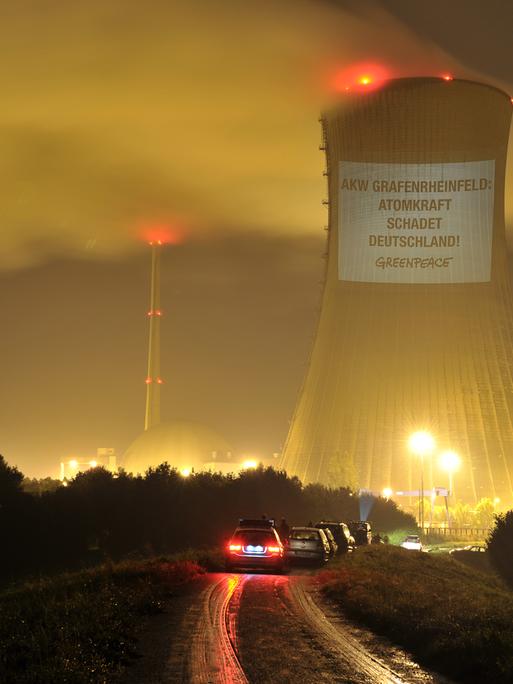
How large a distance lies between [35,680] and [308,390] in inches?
2041

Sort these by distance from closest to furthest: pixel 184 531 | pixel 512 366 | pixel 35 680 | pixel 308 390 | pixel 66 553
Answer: pixel 35 680 < pixel 66 553 < pixel 184 531 < pixel 512 366 < pixel 308 390

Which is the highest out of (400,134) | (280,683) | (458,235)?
(400,134)

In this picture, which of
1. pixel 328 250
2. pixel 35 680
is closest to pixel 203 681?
pixel 35 680

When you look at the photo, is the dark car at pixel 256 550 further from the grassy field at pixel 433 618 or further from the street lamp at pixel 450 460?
the street lamp at pixel 450 460

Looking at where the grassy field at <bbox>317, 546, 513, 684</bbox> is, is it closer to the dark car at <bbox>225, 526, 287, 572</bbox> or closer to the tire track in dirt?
the dark car at <bbox>225, 526, 287, 572</bbox>

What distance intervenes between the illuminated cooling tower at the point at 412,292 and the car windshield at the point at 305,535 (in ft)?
95.3

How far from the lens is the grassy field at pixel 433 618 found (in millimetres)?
10969

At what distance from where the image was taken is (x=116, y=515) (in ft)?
152

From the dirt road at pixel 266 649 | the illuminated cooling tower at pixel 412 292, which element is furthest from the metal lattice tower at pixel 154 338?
the dirt road at pixel 266 649

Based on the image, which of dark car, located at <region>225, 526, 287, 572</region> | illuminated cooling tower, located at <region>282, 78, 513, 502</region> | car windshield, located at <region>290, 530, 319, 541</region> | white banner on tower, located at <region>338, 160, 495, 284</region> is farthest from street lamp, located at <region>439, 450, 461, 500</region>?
dark car, located at <region>225, 526, 287, 572</region>

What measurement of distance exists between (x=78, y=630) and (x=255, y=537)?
1367cm

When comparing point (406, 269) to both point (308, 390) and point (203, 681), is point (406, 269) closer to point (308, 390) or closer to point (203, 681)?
point (308, 390)

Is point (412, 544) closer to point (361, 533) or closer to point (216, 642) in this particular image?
point (361, 533)

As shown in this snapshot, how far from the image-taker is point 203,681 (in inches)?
376
